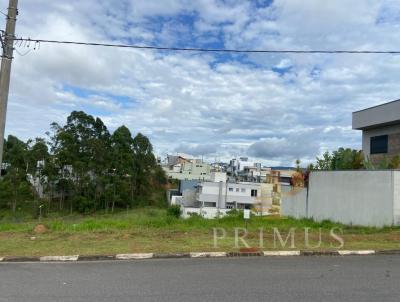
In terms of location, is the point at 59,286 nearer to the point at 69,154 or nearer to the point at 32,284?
the point at 32,284

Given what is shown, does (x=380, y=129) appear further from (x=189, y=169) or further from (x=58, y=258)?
(x=189, y=169)

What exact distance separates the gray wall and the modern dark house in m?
16.1

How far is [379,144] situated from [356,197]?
22.6 meters

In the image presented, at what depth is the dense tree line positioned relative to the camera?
7638cm

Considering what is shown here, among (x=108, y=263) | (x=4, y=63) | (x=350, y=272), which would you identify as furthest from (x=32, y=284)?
(x=4, y=63)

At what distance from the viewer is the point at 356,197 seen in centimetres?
1766

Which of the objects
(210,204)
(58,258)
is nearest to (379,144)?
(58,258)

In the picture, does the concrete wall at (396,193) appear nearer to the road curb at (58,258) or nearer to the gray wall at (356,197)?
the gray wall at (356,197)

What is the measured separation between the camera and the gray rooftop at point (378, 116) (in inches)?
1372

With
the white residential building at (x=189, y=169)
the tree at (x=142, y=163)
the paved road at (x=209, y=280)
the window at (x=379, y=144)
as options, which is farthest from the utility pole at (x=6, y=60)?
the white residential building at (x=189, y=169)

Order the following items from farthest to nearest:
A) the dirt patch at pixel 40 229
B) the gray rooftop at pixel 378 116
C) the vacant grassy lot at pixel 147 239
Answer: the gray rooftop at pixel 378 116, the dirt patch at pixel 40 229, the vacant grassy lot at pixel 147 239

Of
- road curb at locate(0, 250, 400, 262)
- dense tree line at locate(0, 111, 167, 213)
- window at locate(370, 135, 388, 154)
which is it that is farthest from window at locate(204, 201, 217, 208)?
road curb at locate(0, 250, 400, 262)

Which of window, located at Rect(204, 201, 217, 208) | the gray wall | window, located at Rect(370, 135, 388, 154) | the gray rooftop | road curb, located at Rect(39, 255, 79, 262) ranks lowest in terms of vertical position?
road curb, located at Rect(39, 255, 79, 262)

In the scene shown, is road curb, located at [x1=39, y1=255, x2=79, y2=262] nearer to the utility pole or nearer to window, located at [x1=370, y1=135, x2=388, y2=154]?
the utility pole
